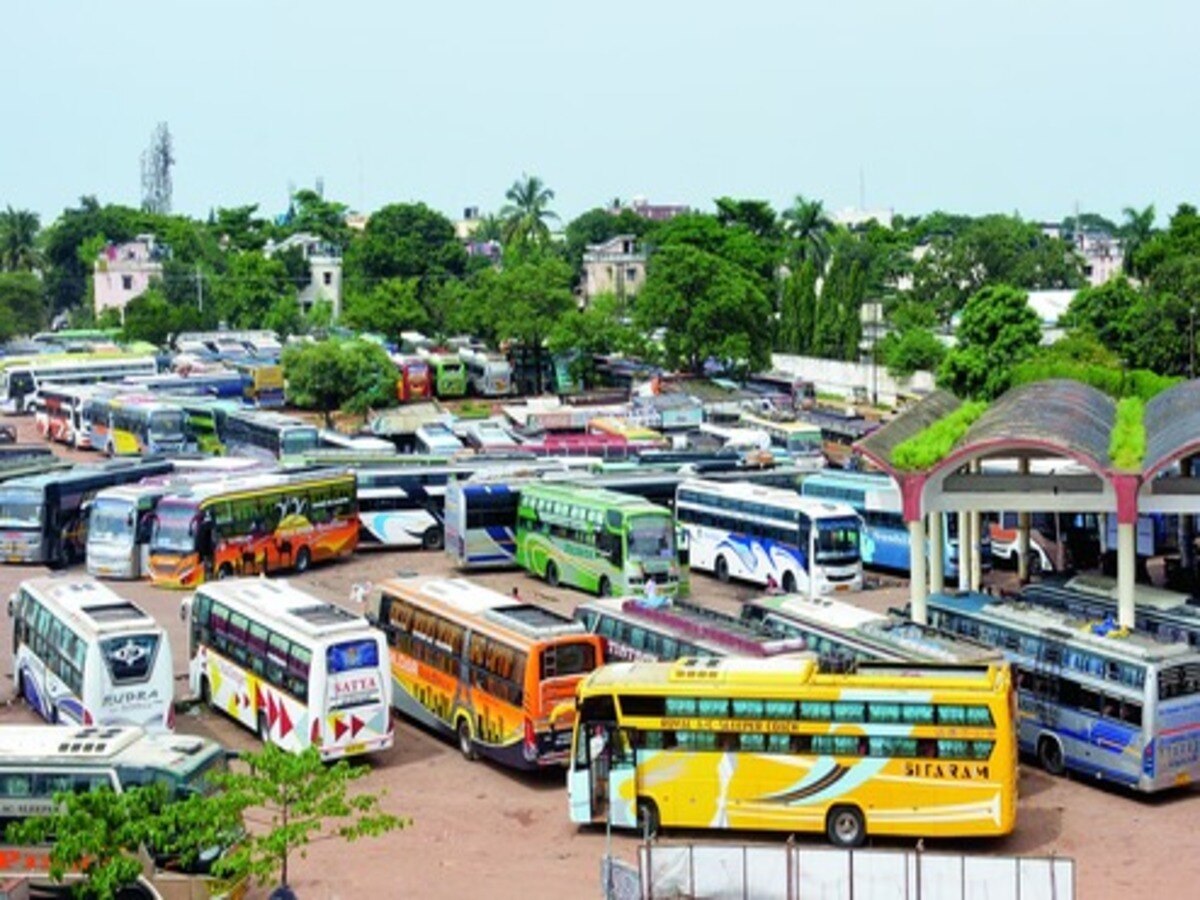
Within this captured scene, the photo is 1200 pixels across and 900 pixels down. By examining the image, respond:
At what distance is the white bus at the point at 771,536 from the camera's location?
1271 inches

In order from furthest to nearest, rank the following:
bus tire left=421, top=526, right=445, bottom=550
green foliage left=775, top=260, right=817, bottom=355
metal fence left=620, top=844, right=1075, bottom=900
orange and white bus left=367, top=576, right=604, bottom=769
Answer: green foliage left=775, top=260, right=817, bottom=355 → bus tire left=421, top=526, right=445, bottom=550 → orange and white bus left=367, top=576, right=604, bottom=769 → metal fence left=620, top=844, right=1075, bottom=900

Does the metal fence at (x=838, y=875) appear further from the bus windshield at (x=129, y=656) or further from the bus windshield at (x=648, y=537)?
the bus windshield at (x=648, y=537)

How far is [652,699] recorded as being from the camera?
747 inches

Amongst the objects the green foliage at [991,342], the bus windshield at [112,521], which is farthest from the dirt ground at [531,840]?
the green foliage at [991,342]

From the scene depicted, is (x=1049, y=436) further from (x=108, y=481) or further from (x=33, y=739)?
(x=108, y=481)

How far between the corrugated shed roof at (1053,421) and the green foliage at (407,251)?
54.9 metres

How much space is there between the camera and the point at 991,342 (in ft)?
165

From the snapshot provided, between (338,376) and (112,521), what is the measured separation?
2560 centimetres

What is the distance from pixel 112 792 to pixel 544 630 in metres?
6.35

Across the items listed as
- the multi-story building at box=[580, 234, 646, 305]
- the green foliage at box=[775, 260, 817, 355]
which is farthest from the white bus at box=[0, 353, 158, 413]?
the multi-story building at box=[580, 234, 646, 305]

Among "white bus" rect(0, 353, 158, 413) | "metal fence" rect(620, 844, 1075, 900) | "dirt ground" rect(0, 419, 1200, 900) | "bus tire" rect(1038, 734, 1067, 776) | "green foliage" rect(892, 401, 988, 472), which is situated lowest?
"dirt ground" rect(0, 419, 1200, 900)

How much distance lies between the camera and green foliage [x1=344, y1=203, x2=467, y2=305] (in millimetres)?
87188

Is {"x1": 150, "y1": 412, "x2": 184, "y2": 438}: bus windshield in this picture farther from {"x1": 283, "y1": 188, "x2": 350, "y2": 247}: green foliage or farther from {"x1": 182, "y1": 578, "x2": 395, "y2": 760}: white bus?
{"x1": 283, "y1": 188, "x2": 350, "y2": 247}: green foliage

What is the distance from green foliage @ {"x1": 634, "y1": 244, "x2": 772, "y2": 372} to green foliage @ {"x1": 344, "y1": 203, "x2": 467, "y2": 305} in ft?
64.4
